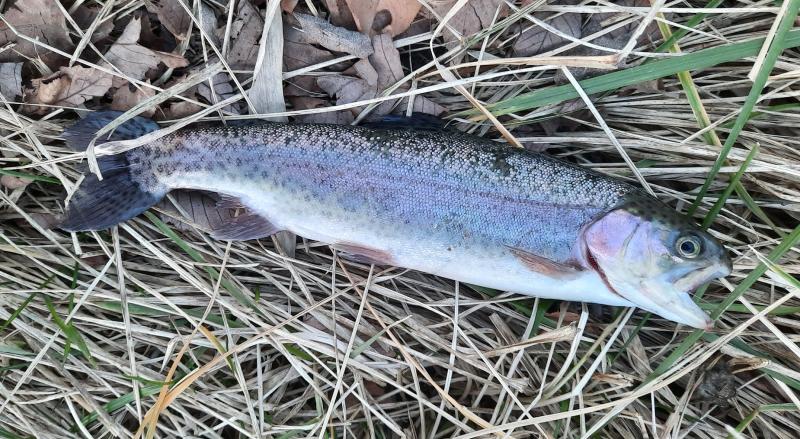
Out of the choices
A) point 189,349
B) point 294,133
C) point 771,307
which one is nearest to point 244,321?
point 189,349

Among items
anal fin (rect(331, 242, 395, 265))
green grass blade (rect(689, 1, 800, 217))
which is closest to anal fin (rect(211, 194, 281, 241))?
anal fin (rect(331, 242, 395, 265))

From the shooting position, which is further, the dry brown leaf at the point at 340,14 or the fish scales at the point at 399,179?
the dry brown leaf at the point at 340,14

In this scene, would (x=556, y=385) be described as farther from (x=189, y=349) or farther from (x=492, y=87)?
(x=189, y=349)

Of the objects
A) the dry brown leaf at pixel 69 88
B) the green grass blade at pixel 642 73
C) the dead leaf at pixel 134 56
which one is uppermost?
the dead leaf at pixel 134 56

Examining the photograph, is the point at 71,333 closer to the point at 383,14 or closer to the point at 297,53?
the point at 297,53

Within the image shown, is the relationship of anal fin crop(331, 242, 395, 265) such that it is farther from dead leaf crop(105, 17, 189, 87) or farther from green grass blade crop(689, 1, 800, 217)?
green grass blade crop(689, 1, 800, 217)

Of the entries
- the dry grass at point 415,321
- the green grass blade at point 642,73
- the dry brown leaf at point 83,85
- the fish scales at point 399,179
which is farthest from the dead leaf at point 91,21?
the green grass blade at point 642,73

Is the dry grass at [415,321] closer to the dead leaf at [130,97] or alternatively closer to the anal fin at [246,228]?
the anal fin at [246,228]
